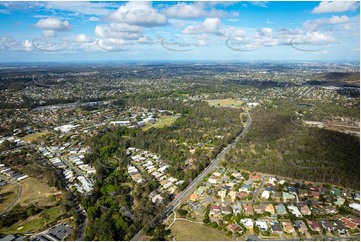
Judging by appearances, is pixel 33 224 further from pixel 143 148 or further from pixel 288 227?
pixel 288 227

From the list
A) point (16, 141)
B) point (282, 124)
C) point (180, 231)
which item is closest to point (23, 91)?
point (16, 141)

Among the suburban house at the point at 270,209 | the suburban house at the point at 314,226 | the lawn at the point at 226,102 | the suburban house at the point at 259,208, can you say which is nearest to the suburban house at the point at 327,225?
the suburban house at the point at 314,226

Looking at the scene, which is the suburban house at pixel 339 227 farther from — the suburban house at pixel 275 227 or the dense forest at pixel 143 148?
the dense forest at pixel 143 148

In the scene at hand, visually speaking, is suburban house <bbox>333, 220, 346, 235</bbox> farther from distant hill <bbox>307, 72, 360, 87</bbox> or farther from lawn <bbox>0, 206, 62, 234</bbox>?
distant hill <bbox>307, 72, 360, 87</bbox>

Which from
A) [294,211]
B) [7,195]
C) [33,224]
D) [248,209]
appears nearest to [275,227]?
[248,209]

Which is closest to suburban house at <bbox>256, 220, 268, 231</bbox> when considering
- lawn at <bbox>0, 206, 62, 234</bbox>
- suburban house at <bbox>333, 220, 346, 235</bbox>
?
suburban house at <bbox>333, 220, 346, 235</bbox>

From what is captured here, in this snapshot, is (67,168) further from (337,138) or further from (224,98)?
(224,98)
